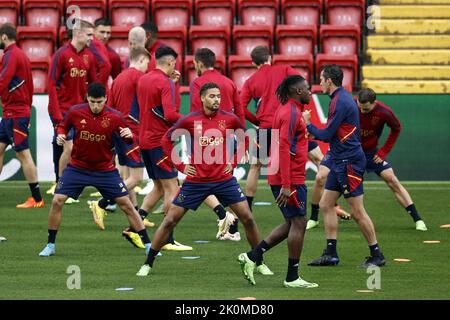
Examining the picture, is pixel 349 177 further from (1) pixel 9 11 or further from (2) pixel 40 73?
(1) pixel 9 11

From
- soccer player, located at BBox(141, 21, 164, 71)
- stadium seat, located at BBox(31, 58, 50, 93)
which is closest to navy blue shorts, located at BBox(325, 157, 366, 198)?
soccer player, located at BBox(141, 21, 164, 71)

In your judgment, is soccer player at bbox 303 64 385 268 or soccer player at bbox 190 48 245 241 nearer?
soccer player at bbox 303 64 385 268

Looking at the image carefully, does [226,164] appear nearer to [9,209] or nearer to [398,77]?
[9,209]

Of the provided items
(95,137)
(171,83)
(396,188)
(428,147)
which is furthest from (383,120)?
(428,147)

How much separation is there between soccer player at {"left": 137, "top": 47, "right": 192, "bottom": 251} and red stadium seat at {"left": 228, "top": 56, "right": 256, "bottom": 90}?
588cm

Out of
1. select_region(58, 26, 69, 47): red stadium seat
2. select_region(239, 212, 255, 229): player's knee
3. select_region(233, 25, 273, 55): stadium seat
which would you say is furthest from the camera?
select_region(58, 26, 69, 47): red stadium seat

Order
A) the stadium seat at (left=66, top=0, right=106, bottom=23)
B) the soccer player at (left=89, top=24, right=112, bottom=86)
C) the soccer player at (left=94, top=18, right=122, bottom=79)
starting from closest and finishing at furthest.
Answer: the soccer player at (left=89, top=24, right=112, bottom=86), the soccer player at (left=94, top=18, right=122, bottom=79), the stadium seat at (left=66, top=0, right=106, bottom=23)

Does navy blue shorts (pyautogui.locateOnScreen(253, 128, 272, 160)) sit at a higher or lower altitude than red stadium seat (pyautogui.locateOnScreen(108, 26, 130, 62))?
lower

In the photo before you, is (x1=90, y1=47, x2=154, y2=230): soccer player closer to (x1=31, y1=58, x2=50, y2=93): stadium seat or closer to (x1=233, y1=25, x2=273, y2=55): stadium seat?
(x1=31, y1=58, x2=50, y2=93): stadium seat

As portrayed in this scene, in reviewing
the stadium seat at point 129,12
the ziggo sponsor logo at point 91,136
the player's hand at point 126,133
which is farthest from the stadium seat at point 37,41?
the player's hand at point 126,133

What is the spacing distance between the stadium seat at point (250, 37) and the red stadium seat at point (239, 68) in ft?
2.91

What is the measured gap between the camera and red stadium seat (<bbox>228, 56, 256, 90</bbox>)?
20.3 m
